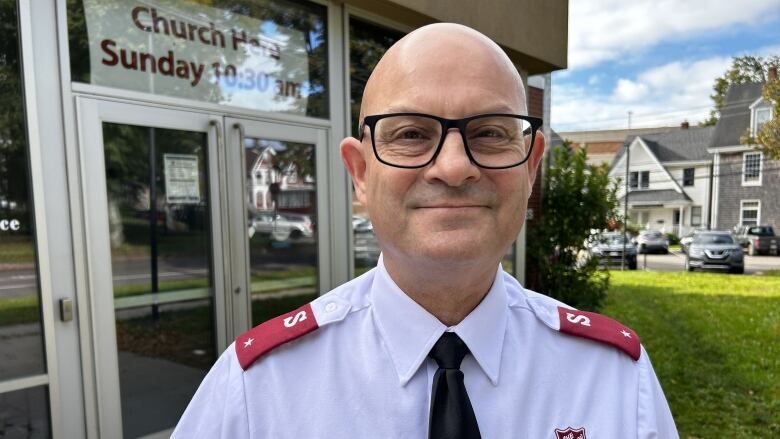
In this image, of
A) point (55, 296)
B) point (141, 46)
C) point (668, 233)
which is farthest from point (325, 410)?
point (668, 233)

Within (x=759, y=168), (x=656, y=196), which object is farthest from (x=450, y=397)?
(x=656, y=196)

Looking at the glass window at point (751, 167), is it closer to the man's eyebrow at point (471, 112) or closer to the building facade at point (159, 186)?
the building facade at point (159, 186)

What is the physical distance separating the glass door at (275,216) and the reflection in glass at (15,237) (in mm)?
1147

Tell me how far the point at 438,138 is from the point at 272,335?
58cm

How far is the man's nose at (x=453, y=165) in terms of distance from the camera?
0.88m

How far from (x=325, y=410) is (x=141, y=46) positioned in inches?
113

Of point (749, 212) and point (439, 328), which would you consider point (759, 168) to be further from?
point (439, 328)

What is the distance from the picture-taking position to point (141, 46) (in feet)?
10.0

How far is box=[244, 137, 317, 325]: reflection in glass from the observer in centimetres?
365

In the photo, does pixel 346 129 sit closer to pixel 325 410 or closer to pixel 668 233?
pixel 325 410

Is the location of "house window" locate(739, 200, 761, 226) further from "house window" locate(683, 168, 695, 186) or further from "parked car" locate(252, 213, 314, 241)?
"parked car" locate(252, 213, 314, 241)

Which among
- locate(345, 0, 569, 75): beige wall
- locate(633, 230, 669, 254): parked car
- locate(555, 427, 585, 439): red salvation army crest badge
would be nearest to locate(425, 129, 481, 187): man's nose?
locate(555, 427, 585, 439): red salvation army crest badge

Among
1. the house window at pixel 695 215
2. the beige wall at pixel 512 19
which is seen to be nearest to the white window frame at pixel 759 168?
the house window at pixel 695 215

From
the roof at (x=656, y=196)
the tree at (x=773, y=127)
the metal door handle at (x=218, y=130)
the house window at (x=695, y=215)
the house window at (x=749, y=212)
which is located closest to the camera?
the metal door handle at (x=218, y=130)
